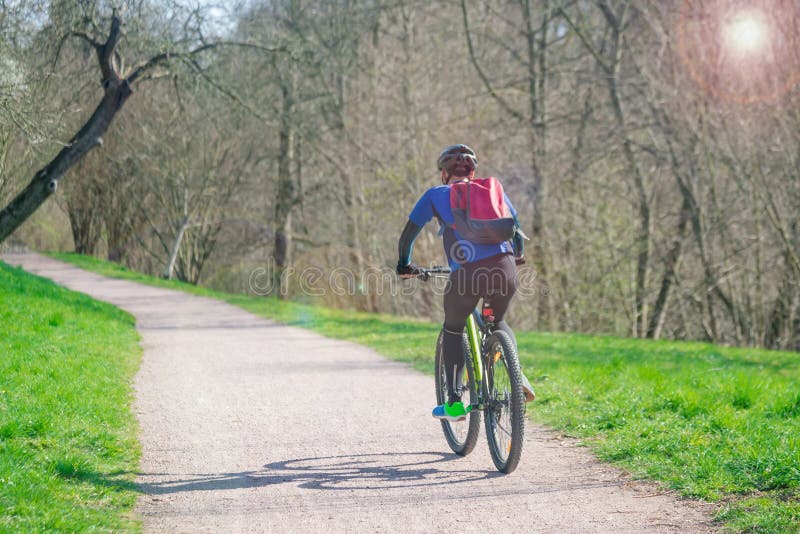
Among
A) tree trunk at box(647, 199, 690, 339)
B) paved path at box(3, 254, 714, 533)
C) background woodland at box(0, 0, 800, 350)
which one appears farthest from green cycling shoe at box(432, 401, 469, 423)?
tree trunk at box(647, 199, 690, 339)

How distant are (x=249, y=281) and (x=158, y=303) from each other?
11941 millimetres

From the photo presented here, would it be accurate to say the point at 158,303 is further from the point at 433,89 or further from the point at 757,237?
the point at 757,237

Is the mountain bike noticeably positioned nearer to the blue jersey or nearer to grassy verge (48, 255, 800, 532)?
the blue jersey

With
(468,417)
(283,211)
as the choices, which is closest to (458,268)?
(468,417)

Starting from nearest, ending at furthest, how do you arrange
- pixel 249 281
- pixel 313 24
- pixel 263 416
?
Answer: pixel 263 416
pixel 313 24
pixel 249 281

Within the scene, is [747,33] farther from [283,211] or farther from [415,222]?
[283,211]

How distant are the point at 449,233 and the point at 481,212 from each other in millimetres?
280

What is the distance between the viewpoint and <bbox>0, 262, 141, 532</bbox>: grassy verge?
4270mm

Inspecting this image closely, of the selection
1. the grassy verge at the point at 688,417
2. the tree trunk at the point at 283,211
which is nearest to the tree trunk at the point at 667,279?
the grassy verge at the point at 688,417

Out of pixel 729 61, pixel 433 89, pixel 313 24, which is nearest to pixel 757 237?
pixel 729 61

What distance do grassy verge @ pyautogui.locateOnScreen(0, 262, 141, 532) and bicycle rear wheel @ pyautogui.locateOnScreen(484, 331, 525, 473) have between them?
2.11 meters

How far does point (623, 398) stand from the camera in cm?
734

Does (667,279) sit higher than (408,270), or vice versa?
(667,279)

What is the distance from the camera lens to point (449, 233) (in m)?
5.28
